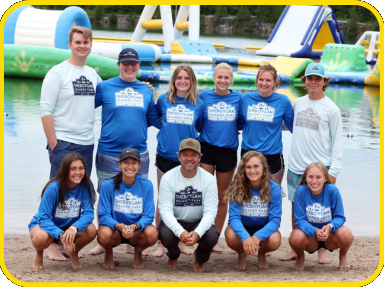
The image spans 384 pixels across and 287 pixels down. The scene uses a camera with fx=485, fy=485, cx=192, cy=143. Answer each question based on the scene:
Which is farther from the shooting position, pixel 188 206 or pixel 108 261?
pixel 188 206

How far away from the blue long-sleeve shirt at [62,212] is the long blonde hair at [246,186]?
1121 mm

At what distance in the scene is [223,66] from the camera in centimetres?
423

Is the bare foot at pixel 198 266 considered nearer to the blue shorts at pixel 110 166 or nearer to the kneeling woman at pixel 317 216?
the kneeling woman at pixel 317 216

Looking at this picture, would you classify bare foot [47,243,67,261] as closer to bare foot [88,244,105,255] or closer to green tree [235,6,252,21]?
bare foot [88,244,105,255]

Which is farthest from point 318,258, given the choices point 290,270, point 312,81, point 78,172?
point 78,172

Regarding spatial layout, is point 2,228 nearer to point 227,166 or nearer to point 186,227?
point 186,227

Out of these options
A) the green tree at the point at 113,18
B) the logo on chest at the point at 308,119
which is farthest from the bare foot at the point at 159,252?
the green tree at the point at 113,18

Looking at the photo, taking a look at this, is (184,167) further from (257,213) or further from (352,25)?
(352,25)

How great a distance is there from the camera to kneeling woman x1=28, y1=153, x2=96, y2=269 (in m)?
3.62

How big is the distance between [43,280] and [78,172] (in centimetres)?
83

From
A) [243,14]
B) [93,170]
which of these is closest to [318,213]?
[93,170]

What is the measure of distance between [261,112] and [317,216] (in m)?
1.00

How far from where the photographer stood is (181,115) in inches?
164

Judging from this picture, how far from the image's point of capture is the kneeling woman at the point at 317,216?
3.79 meters
